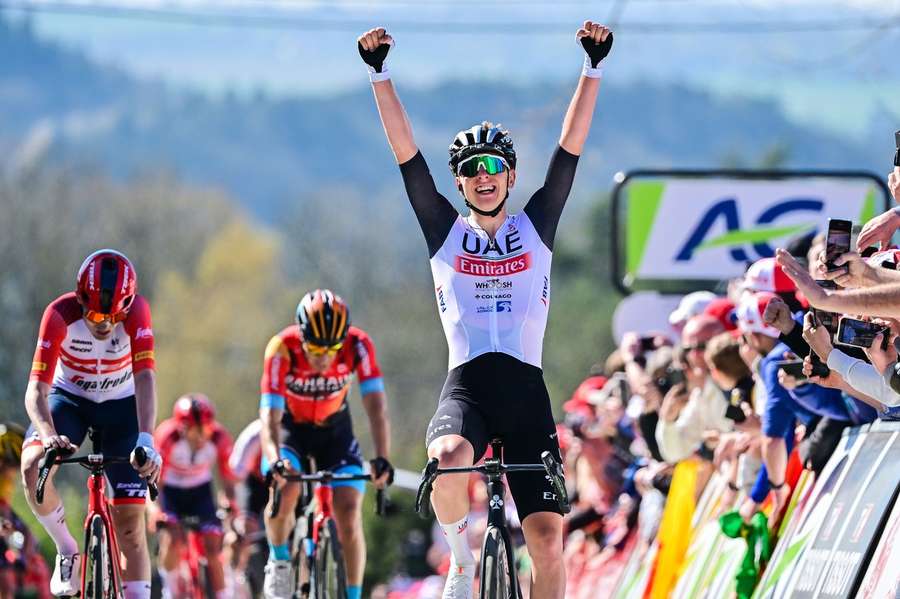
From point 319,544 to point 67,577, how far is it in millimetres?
1934

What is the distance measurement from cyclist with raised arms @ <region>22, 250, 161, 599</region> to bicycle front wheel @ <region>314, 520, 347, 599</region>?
146 cm

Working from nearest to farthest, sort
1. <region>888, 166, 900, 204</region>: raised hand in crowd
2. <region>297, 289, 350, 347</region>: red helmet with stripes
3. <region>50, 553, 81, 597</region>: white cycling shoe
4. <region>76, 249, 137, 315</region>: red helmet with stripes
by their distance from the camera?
1. <region>888, 166, 900, 204</region>: raised hand in crowd
2. <region>76, 249, 137, 315</region>: red helmet with stripes
3. <region>50, 553, 81, 597</region>: white cycling shoe
4. <region>297, 289, 350, 347</region>: red helmet with stripes

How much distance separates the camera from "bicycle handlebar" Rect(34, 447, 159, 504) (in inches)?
395

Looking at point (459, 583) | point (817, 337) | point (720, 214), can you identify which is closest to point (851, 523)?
point (817, 337)

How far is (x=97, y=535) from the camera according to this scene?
10.2 metres

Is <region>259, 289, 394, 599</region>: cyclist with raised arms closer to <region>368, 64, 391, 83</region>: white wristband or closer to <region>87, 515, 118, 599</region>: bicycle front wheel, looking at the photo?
<region>87, 515, 118, 599</region>: bicycle front wheel

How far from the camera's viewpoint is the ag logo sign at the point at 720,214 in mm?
18641

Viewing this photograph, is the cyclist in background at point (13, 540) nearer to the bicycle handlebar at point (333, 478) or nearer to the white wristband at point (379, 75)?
the bicycle handlebar at point (333, 478)

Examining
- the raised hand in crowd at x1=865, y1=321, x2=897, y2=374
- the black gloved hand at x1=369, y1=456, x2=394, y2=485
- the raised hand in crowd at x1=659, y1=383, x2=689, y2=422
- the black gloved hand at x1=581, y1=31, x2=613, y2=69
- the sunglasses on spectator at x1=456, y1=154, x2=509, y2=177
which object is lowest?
the raised hand in crowd at x1=865, y1=321, x2=897, y2=374

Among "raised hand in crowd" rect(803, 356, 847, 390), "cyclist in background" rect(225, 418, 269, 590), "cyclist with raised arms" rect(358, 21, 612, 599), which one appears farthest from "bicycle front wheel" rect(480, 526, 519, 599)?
"cyclist in background" rect(225, 418, 269, 590)

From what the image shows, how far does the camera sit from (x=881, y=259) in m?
8.20

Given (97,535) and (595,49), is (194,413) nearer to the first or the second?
(97,535)

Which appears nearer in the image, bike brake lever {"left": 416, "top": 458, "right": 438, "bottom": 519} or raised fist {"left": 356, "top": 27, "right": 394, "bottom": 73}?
bike brake lever {"left": 416, "top": 458, "right": 438, "bottom": 519}

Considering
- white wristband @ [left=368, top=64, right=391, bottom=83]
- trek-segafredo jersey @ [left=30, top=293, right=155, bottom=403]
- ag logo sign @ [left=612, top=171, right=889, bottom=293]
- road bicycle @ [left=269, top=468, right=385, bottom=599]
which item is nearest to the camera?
white wristband @ [left=368, top=64, right=391, bottom=83]
